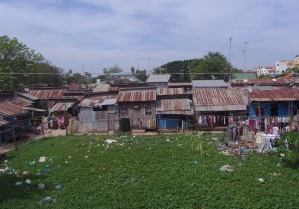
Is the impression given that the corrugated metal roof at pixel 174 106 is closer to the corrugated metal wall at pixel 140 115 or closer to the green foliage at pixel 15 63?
the corrugated metal wall at pixel 140 115

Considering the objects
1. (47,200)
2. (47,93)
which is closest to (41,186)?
(47,200)

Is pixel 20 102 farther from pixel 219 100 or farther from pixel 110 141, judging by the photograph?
pixel 219 100

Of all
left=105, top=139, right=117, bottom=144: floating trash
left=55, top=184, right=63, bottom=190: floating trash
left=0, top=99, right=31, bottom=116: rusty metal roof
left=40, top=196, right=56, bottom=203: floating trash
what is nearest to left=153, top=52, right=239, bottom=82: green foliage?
left=0, top=99, right=31, bottom=116: rusty metal roof

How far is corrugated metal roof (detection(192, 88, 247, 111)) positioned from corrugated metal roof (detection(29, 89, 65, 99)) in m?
18.4

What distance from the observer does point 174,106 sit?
1103 inches

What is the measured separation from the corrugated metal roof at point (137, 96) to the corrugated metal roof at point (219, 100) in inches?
150

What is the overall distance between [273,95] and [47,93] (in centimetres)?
2617

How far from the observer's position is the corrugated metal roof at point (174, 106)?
27.4 meters

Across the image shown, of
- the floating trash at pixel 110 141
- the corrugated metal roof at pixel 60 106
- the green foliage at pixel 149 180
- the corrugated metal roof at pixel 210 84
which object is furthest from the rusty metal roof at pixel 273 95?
the corrugated metal roof at pixel 60 106

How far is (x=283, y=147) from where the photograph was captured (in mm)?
14797

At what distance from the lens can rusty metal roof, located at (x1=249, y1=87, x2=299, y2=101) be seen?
88.6ft

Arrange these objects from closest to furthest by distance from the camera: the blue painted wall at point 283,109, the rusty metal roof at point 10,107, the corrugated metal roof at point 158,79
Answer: the rusty metal roof at point 10,107 → the blue painted wall at point 283,109 → the corrugated metal roof at point 158,79

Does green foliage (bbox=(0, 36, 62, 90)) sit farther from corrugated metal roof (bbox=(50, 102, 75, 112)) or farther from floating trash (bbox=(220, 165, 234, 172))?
floating trash (bbox=(220, 165, 234, 172))

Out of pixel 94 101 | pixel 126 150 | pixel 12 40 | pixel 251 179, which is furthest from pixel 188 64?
pixel 251 179
